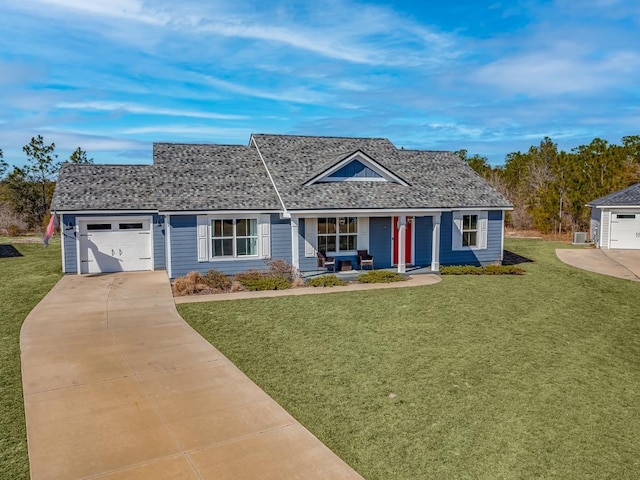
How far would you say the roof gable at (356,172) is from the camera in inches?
780

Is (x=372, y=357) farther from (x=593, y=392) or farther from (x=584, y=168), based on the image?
(x=584, y=168)

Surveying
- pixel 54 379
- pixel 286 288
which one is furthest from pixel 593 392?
pixel 286 288

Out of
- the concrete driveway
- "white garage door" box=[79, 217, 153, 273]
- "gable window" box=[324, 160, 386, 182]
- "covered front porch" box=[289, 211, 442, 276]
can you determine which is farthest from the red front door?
"white garage door" box=[79, 217, 153, 273]

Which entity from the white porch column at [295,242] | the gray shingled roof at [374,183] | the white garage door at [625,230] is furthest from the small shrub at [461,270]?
the white garage door at [625,230]

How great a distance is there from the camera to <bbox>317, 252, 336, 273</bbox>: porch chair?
62.6 feet

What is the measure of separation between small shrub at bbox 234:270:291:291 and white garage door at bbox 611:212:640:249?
21486 millimetres

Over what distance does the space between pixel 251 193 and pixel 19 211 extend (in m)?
29.1

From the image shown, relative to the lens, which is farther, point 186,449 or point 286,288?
point 286,288

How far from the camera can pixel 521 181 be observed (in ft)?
151

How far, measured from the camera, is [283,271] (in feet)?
58.3

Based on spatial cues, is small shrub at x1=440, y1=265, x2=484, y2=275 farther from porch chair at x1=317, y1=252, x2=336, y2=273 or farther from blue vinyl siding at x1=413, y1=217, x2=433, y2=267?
porch chair at x1=317, y1=252, x2=336, y2=273

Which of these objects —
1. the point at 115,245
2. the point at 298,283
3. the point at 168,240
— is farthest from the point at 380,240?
the point at 115,245

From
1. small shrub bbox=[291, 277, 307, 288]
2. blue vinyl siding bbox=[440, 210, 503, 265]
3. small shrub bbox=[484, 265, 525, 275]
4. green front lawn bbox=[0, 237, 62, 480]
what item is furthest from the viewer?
blue vinyl siding bbox=[440, 210, 503, 265]

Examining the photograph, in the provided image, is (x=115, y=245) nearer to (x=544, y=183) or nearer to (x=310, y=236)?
(x=310, y=236)
